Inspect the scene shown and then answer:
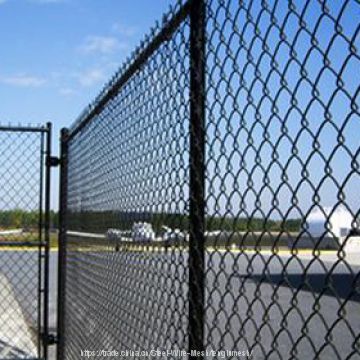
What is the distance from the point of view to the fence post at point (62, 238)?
6.25 meters

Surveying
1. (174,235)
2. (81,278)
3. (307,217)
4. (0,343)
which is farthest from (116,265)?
(0,343)

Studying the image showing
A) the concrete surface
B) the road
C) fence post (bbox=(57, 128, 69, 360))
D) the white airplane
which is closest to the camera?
the road

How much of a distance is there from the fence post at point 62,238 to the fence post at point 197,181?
3.87 metres

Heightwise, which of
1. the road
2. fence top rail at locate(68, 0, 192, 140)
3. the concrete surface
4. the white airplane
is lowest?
the concrete surface

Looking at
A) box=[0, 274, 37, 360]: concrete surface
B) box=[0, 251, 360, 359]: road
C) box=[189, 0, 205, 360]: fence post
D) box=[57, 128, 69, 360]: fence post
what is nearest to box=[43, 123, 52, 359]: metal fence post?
box=[57, 128, 69, 360]: fence post

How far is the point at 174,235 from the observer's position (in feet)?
9.31

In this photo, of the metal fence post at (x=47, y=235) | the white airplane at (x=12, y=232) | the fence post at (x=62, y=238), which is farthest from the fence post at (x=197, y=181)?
the white airplane at (x=12, y=232)

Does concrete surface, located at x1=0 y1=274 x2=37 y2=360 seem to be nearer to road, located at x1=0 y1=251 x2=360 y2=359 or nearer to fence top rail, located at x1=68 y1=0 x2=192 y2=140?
road, located at x1=0 y1=251 x2=360 y2=359

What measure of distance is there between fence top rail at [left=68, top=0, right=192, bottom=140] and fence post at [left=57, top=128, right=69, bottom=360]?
61.6 inches

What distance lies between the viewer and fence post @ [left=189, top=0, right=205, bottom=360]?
8.14 feet

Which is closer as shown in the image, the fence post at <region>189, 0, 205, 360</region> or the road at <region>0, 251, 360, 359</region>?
the road at <region>0, 251, 360, 359</region>

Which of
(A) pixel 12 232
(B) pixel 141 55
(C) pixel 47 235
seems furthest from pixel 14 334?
(B) pixel 141 55

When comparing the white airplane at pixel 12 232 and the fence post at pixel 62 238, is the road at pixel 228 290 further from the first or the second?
the white airplane at pixel 12 232

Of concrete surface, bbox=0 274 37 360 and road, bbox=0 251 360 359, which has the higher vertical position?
road, bbox=0 251 360 359
